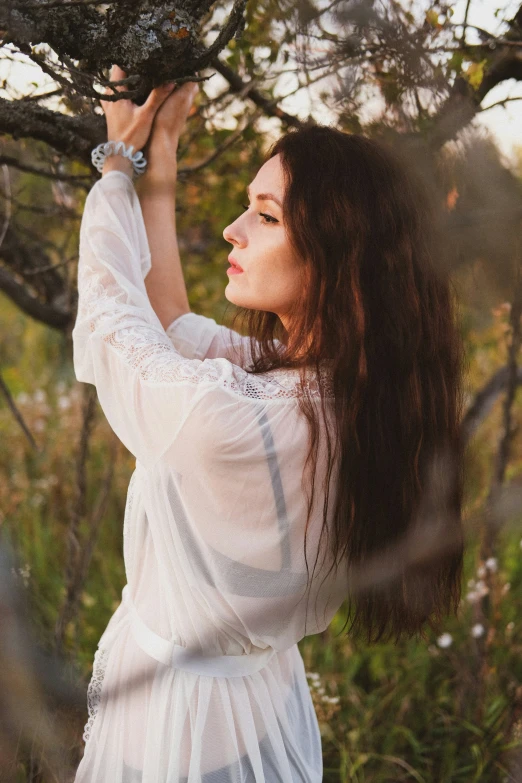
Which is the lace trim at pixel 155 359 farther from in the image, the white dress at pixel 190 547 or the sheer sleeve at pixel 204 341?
the sheer sleeve at pixel 204 341

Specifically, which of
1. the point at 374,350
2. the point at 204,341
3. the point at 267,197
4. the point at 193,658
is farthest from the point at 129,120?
the point at 193,658

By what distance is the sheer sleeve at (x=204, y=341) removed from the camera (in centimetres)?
164

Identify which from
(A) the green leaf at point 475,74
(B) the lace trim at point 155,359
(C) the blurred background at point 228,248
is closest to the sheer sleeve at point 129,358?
(B) the lace trim at point 155,359

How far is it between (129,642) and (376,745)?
5.15 ft

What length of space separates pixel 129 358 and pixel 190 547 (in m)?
0.34

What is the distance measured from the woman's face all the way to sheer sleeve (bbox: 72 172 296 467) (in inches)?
7.6

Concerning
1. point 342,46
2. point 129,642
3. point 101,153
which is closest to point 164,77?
point 101,153

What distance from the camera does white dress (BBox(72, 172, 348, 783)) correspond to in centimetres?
119

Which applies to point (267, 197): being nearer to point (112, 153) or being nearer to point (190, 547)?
point (112, 153)

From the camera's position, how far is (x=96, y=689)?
4.72 feet

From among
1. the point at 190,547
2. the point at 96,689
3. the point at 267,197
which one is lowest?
the point at 96,689

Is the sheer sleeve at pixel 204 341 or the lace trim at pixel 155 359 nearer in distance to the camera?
the lace trim at pixel 155 359

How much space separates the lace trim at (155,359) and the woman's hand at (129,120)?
0.90 feet

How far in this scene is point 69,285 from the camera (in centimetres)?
236
